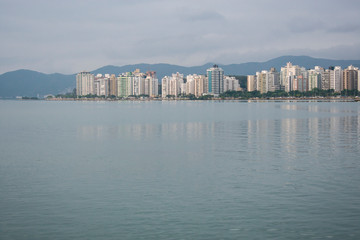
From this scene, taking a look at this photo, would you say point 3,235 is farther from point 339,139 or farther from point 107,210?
point 339,139

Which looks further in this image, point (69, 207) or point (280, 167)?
point (280, 167)

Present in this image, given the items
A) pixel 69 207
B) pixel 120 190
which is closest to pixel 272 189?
pixel 120 190

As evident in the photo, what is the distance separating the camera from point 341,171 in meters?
17.3

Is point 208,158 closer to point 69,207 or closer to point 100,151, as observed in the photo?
point 100,151

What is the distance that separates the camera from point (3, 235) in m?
10.1

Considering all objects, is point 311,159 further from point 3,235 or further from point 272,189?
point 3,235

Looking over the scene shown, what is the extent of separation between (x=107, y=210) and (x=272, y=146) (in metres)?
15.2

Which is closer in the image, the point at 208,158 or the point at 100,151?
the point at 208,158

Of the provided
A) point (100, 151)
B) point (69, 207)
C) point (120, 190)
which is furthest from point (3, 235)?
point (100, 151)

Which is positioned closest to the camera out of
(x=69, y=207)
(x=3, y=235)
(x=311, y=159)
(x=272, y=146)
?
(x=3, y=235)

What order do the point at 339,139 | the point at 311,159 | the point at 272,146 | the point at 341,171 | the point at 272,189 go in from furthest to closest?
the point at 339,139 → the point at 272,146 → the point at 311,159 → the point at 341,171 → the point at 272,189

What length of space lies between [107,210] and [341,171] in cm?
993

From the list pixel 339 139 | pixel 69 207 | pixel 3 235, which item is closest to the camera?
pixel 3 235

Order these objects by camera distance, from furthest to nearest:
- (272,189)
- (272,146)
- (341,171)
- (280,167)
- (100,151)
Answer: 1. (272,146)
2. (100,151)
3. (280,167)
4. (341,171)
5. (272,189)
